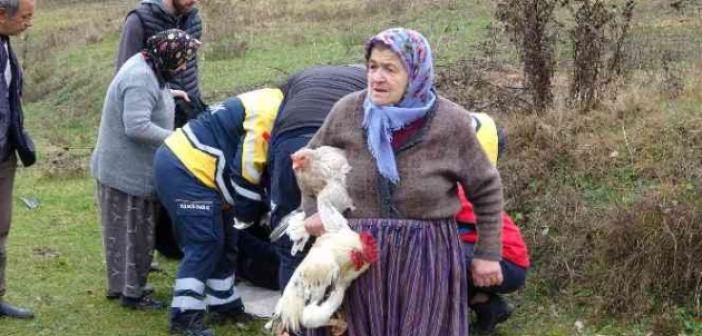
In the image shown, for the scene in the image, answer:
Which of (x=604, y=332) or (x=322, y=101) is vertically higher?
(x=322, y=101)

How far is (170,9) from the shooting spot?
6965mm

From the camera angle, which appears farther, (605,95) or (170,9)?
(605,95)

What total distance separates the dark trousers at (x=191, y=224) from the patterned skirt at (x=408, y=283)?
1671 mm

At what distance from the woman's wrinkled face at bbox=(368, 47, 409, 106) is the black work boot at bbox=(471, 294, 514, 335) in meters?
Result: 1.97

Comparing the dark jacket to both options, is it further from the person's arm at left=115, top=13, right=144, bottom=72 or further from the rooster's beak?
the rooster's beak

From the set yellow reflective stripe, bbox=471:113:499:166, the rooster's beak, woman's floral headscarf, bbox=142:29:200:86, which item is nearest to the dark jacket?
woman's floral headscarf, bbox=142:29:200:86

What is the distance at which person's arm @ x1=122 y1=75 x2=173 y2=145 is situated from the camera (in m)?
5.67

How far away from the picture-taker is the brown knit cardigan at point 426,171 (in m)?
3.83

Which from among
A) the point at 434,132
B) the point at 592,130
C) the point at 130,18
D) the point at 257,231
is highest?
the point at 434,132

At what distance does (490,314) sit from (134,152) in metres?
2.17

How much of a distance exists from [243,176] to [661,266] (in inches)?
87.9

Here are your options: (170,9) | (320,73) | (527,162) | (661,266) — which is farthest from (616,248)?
(170,9)

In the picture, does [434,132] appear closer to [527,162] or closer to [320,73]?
[320,73]

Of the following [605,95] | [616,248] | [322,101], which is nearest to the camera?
[322,101]
